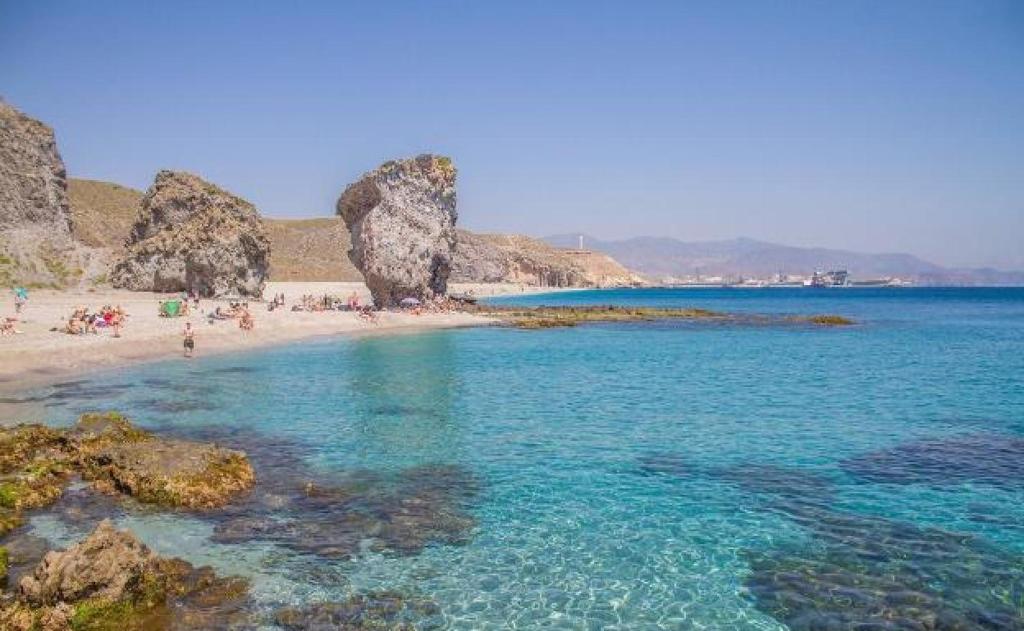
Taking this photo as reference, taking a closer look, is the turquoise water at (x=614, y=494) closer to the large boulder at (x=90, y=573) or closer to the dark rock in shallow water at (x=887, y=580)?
the dark rock in shallow water at (x=887, y=580)

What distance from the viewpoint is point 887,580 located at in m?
10.6

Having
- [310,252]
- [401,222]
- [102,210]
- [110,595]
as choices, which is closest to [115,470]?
[110,595]

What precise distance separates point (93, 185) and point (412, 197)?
109 meters

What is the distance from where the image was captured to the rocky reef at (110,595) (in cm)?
895

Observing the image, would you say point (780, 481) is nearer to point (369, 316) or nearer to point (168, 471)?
point (168, 471)

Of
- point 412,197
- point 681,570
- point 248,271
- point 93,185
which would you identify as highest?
point 93,185

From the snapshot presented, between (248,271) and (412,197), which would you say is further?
(248,271)

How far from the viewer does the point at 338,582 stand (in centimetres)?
1070

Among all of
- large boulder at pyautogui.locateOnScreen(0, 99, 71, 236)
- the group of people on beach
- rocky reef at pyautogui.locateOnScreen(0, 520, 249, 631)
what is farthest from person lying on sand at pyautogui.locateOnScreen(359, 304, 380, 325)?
rocky reef at pyautogui.locateOnScreen(0, 520, 249, 631)

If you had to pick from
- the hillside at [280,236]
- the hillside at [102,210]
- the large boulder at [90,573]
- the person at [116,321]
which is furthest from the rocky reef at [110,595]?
the hillside at [102,210]

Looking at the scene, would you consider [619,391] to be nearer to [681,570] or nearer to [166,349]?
[681,570]

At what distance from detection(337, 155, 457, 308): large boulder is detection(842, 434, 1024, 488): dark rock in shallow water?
50423 mm

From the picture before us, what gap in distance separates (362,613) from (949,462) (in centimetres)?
1594

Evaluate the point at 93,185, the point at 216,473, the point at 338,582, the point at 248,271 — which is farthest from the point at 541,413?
the point at 93,185
